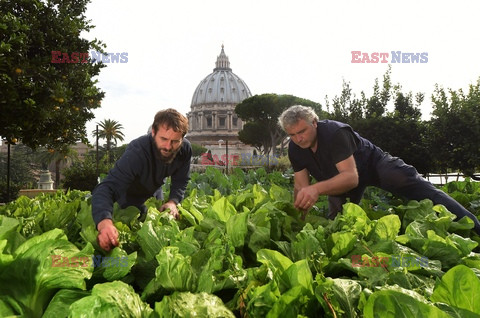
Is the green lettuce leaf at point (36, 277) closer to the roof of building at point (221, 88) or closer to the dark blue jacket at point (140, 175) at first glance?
the dark blue jacket at point (140, 175)

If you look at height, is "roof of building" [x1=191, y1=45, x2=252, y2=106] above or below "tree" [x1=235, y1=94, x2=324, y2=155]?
above

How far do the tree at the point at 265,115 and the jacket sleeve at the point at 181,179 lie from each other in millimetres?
61055

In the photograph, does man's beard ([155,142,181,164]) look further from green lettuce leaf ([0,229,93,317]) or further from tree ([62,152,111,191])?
tree ([62,152,111,191])

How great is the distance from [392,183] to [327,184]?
0.59 meters

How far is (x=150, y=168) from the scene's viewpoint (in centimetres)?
291

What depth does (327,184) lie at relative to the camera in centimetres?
256

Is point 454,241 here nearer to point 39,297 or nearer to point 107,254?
point 107,254

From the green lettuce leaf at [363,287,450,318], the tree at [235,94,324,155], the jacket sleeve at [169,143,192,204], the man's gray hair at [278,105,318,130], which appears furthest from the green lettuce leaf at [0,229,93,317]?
the tree at [235,94,324,155]

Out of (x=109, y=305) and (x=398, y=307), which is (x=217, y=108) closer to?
(x=109, y=305)

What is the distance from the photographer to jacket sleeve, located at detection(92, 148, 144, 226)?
5.87 feet

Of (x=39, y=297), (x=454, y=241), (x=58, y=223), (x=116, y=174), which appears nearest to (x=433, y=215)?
(x=454, y=241)

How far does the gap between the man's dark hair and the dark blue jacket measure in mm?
292

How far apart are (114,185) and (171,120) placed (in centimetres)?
57

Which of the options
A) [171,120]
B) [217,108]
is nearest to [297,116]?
[171,120]
